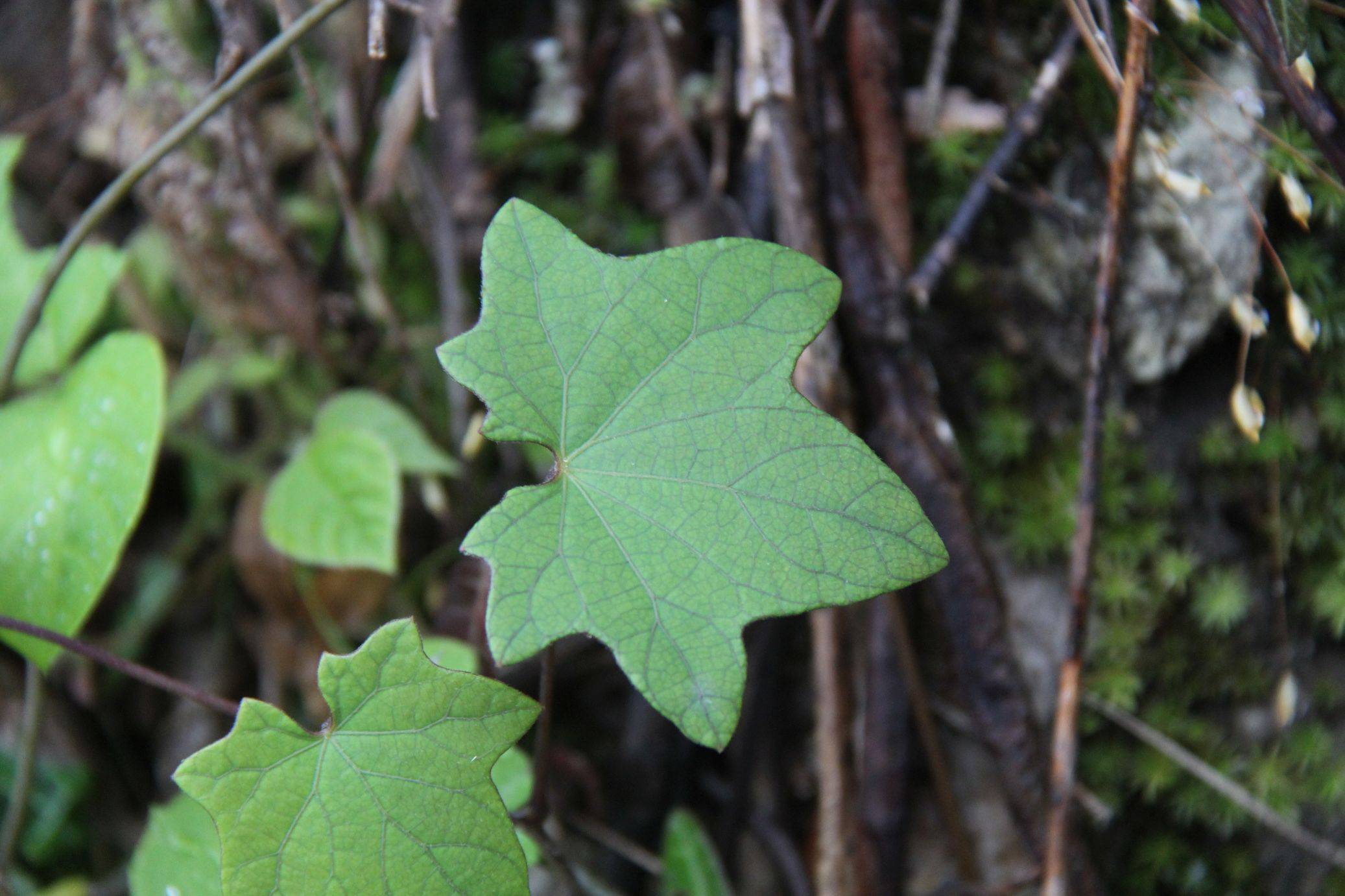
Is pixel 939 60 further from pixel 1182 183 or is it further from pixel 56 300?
pixel 56 300

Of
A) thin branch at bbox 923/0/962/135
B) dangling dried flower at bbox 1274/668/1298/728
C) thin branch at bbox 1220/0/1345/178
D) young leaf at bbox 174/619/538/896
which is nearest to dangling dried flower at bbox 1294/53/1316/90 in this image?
thin branch at bbox 1220/0/1345/178

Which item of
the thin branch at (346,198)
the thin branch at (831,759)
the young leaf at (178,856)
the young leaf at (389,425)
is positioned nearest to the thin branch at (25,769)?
the young leaf at (178,856)

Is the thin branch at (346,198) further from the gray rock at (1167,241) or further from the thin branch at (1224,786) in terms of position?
the thin branch at (1224,786)

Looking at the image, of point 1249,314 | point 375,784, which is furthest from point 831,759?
point 1249,314

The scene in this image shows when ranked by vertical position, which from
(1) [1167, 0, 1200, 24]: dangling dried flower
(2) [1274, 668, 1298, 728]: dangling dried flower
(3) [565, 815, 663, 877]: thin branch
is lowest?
(3) [565, 815, 663, 877]: thin branch

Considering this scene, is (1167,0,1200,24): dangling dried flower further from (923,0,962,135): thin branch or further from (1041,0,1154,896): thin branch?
(923,0,962,135): thin branch

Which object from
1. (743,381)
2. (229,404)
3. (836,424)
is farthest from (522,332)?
(229,404)
